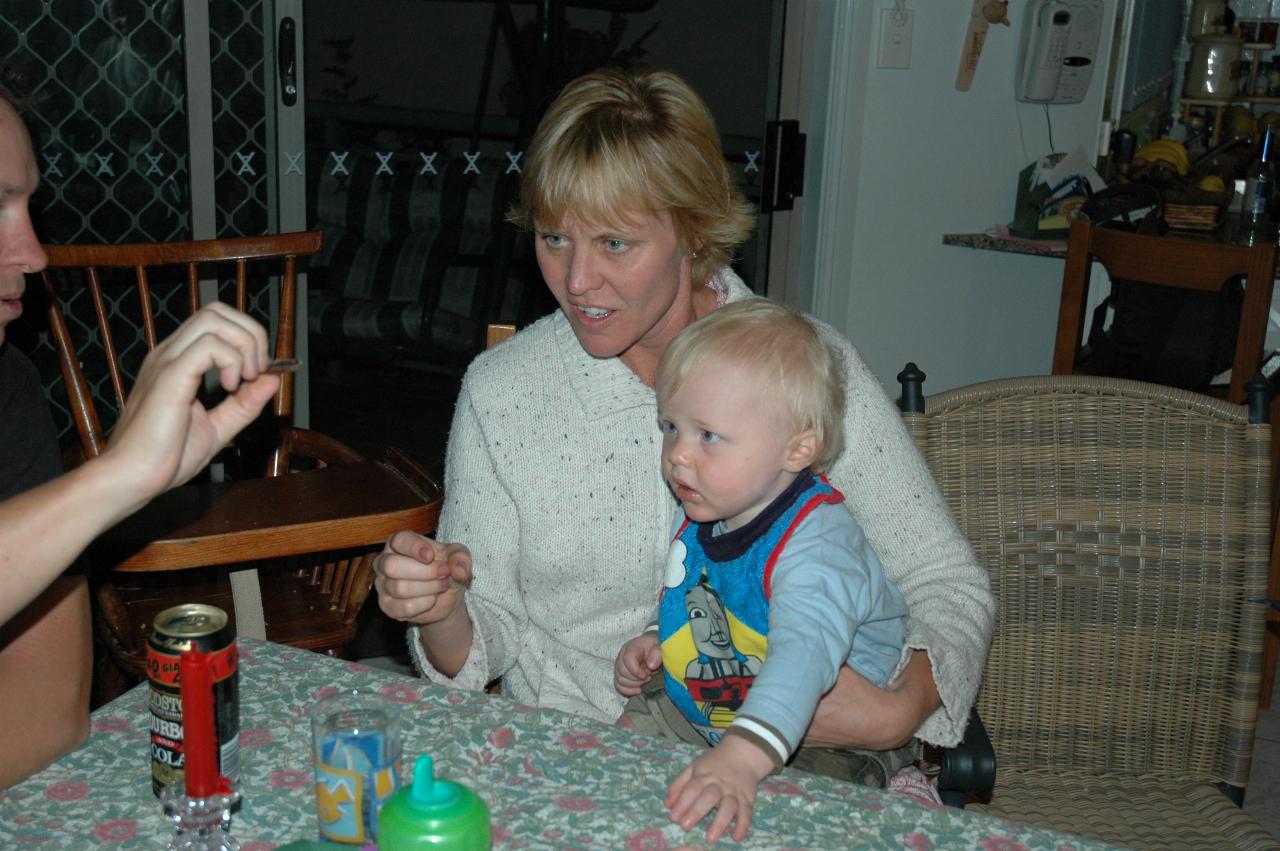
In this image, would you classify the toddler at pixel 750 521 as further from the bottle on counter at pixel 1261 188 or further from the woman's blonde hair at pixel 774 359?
the bottle on counter at pixel 1261 188

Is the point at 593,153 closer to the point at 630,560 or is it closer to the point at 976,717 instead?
the point at 630,560

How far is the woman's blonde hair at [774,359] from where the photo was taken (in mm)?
1377

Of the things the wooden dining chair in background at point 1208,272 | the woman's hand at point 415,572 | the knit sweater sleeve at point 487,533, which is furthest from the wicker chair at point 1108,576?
the wooden dining chair in background at point 1208,272

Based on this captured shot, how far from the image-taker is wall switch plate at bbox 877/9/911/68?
3643mm

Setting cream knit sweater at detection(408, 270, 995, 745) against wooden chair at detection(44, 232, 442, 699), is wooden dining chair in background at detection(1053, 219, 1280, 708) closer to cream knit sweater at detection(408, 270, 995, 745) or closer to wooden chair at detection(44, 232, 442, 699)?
cream knit sweater at detection(408, 270, 995, 745)

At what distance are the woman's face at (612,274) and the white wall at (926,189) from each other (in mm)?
2301

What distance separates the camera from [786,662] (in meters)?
1.20

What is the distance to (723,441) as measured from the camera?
4.51ft

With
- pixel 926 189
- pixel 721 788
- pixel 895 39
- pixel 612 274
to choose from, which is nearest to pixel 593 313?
pixel 612 274

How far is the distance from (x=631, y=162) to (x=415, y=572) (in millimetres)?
542

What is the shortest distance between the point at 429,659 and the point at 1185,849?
93 centimetres

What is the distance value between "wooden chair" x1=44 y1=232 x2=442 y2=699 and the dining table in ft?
2.09

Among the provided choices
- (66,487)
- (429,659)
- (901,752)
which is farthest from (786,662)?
(66,487)

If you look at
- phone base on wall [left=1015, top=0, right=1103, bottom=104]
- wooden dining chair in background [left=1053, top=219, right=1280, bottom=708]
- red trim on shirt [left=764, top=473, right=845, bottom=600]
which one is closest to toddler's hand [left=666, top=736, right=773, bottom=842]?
red trim on shirt [left=764, top=473, right=845, bottom=600]
